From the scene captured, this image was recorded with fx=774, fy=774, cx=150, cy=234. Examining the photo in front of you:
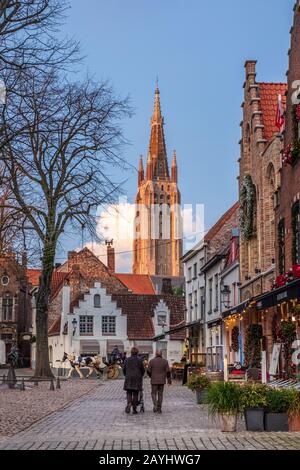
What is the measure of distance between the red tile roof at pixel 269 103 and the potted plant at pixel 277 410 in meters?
20.0

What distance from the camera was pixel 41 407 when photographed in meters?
20.8

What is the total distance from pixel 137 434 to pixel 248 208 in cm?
2064

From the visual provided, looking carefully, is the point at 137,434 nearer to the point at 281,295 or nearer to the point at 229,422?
the point at 229,422

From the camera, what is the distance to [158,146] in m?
173

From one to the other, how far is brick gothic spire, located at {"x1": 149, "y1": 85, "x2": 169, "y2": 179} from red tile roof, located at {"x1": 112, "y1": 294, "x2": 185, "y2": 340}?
111126 mm

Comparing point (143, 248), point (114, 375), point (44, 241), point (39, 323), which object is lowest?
point (114, 375)

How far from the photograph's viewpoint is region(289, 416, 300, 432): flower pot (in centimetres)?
1363

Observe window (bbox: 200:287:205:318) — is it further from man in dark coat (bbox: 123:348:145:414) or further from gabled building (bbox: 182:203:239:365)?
man in dark coat (bbox: 123:348:145:414)

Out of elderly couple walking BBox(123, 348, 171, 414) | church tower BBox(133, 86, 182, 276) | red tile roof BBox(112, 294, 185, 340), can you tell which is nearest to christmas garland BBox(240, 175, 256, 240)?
elderly couple walking BBox(123, 348, 171, 414)

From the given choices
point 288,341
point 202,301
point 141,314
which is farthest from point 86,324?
point 288,341

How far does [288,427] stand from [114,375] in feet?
95.6

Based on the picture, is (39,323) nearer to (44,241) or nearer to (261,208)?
(44,241)
